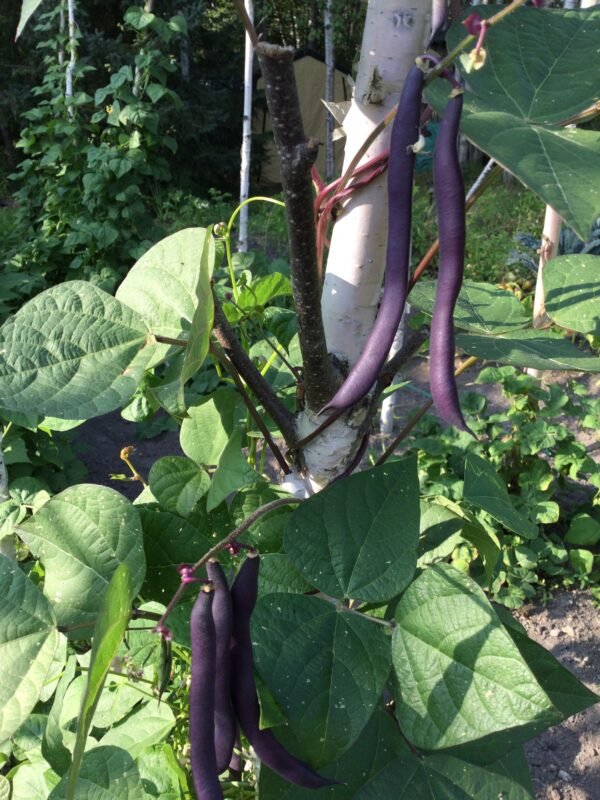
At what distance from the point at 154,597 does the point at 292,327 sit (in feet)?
1.40

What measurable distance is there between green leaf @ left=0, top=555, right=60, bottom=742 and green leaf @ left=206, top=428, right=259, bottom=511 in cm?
19

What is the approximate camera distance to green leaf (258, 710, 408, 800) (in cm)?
65

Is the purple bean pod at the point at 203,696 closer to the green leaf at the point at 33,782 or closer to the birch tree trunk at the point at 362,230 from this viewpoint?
the birch tree trunk at the point at 362,230

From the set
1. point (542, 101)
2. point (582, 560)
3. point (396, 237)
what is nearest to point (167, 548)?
point (396, 237)

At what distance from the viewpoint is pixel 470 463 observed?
2.58 ft

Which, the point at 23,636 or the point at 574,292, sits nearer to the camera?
the point at 23,636

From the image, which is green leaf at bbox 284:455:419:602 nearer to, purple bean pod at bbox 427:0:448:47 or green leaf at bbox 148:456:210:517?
green leaf at bbox 148:456:210:517

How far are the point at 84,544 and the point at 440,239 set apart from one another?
16.8 inches

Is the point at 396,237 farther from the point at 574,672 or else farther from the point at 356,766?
the point at 574,672

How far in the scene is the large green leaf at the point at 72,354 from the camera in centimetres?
56

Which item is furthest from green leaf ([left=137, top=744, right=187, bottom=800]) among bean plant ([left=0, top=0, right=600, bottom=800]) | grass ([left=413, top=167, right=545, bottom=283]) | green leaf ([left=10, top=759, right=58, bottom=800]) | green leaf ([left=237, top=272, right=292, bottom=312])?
grass ([left=413, top=167, right=545, bottom=283])

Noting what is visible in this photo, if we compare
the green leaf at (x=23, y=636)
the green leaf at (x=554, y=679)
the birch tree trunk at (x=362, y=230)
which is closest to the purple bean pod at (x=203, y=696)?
the green leaf at (x=23, y=636)

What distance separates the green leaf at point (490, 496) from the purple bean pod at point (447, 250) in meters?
0.29

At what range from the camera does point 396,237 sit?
1.44ft
